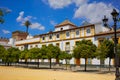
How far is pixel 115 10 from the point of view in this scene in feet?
45.0

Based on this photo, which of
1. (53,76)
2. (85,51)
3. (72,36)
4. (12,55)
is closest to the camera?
(53,76)

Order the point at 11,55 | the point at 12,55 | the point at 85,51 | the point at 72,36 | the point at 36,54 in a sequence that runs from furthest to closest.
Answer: the point at 72,36, the point at 11,55, the point at 12,55, the point at 36,54, the point at 85,51

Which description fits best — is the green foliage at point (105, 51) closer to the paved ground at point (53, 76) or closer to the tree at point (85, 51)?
the tree at point (85, 51)

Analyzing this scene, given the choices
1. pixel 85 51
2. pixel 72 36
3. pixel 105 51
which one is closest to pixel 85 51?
pixel 85 51

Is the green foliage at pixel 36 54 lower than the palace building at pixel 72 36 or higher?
lower

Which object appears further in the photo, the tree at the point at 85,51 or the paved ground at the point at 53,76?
the tree at the point at 85,51

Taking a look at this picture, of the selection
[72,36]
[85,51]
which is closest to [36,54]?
[85,51]

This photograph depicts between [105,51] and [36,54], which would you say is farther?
[36,54]

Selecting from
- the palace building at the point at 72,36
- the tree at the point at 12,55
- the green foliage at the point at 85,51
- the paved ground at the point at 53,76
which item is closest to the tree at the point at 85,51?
the green foliage at the point at 85,51

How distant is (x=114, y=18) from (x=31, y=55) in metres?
26.5

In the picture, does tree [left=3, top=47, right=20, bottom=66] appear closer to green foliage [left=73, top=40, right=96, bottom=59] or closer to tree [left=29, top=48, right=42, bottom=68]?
tree [left=29, top=48, right=42, bottom=68]

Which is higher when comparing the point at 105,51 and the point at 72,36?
the point at 72,36

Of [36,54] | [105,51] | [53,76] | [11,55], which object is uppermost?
[105,51]

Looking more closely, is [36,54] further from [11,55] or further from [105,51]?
[105,51]
